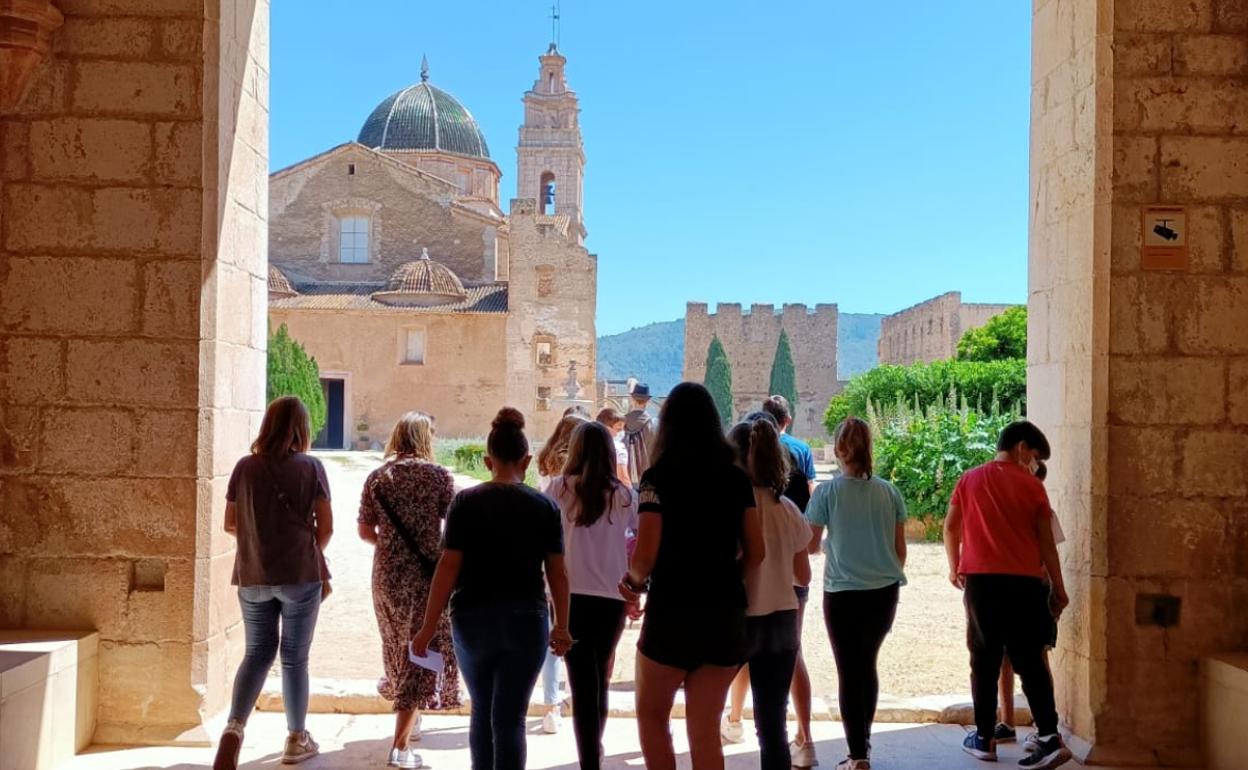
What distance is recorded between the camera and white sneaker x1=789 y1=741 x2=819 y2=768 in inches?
184

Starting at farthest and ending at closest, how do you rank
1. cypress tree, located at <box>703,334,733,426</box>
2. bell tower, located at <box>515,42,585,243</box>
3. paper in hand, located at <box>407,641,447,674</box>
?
bell tower, located at <box>515,42,585,243</box>
cypress tree, located at <box>703,334,733,426</box>
paper in hand, located at <box>407,641,447,674</box>

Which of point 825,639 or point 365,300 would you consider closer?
point 825,639

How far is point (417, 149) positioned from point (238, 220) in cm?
3761

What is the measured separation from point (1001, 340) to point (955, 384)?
11.6 m

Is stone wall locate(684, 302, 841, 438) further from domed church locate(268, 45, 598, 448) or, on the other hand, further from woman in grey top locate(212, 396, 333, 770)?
woman in grey top locate(212, 396, 333, 770)

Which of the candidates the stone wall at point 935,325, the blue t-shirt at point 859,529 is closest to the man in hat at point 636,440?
the blue t-shirt at point 859,529

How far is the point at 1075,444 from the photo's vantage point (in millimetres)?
4973

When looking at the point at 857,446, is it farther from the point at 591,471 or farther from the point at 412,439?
the point at 412,439

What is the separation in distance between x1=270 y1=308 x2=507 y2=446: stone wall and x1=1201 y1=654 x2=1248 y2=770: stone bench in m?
28.3

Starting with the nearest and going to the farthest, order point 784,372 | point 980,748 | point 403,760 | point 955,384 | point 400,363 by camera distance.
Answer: point 403,760 → point 980,748 → point 955,384 → point 400,363 → point 784,372

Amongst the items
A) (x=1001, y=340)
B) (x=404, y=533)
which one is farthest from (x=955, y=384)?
(x=404, y=533)

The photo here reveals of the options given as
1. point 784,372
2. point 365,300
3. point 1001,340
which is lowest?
point 784,372

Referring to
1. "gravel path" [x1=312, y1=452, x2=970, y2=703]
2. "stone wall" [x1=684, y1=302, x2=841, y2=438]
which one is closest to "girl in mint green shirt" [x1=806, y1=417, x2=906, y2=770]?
"gravel path" [x1=312, y1=452, x2=970, y2=703]

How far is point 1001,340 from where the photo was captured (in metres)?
28.9
